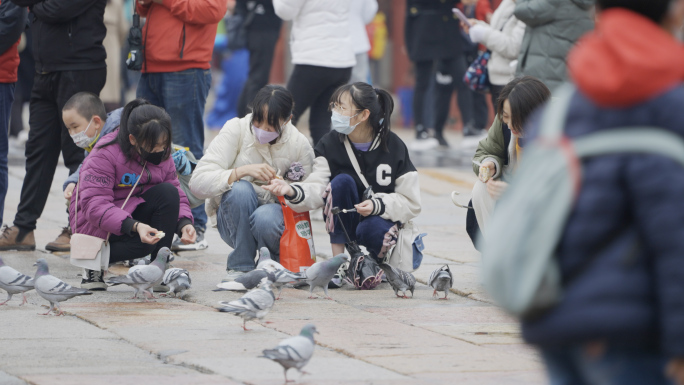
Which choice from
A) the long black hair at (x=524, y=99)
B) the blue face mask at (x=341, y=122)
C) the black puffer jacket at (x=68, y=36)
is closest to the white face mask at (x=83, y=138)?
the black puffer jacket at (x=68, y=36)

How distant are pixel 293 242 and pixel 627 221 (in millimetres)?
3729

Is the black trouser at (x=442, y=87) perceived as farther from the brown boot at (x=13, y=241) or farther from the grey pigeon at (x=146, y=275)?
the grey pigeon at (x=146, y=275)

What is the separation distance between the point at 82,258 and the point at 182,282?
58cm

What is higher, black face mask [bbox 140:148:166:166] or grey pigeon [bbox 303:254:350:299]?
black face mask [bbox 140:148:166:166]

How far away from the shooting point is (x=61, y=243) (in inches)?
255

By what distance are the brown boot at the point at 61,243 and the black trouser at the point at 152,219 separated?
1.08 meters

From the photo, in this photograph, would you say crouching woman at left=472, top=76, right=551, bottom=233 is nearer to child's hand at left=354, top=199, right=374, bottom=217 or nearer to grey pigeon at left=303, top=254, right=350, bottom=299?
child's hand at left=354, top=199, right=374, bottom=217

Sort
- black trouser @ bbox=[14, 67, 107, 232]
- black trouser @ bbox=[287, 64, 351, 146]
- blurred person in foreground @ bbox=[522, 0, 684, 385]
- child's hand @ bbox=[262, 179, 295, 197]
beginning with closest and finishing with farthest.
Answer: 1. blurred person in foreground @ bbox=[522, 0, 684, 385]
2. child's hand @ bbox=[262, 179, 295, 197]
3. black trouser @ bbox=[14, 67, 107, 232]
4. black trouser @ bbox=[287, 64, 351, 146]

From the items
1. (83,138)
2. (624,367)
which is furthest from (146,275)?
(624,367)

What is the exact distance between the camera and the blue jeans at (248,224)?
18.4 feet

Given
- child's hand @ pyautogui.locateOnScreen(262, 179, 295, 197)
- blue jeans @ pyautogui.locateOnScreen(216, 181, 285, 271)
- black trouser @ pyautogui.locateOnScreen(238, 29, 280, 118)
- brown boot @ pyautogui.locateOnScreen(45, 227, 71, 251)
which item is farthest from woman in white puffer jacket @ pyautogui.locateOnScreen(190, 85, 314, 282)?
black trouser @ pyautogui.locateOnScreen(238, 29, 280, 118)

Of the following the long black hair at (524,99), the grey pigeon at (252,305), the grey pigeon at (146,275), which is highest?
the long black hair at (524,99)

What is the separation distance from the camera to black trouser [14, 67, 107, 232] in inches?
251

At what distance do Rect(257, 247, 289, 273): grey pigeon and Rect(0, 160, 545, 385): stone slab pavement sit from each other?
0.20 meters
